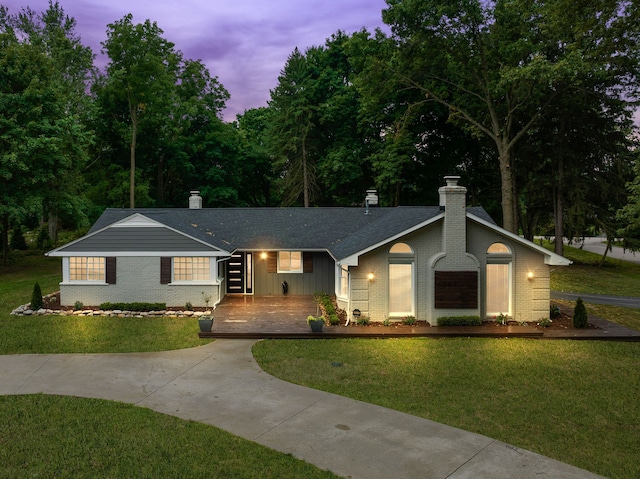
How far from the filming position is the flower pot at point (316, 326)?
15.3 m

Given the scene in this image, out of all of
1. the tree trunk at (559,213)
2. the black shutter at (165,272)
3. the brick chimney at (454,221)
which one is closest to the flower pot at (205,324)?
the black shutter at (165,272)

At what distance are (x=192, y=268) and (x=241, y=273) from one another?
3700 millimetres

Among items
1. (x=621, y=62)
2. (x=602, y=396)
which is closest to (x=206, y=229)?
(x=602, y=396)

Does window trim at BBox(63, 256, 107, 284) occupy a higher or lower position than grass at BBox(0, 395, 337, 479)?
higher

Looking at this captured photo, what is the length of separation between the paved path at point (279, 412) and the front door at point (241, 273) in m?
9.80

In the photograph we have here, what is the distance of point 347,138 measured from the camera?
130 ft

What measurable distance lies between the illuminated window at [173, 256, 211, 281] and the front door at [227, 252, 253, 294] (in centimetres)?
324

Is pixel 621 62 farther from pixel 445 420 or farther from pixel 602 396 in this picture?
pixel 445 420

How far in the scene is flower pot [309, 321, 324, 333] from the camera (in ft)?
50.3

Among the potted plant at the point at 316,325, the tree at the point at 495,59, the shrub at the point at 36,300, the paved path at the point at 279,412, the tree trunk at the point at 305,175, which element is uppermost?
the tree at the point at 495,59

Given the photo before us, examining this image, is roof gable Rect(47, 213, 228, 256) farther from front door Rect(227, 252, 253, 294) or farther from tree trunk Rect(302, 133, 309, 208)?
tree trunk Rect(302, 133, 309, 208)

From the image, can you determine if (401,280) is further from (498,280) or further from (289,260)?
(289,260)

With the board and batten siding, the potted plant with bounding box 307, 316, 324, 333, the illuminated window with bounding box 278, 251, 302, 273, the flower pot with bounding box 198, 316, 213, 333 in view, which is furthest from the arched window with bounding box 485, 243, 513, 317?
the flower pot with bounding box 198, 316, 213, 333

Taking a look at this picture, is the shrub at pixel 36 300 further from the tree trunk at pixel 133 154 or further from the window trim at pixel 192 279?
the tree trunk at pixel 133 154
